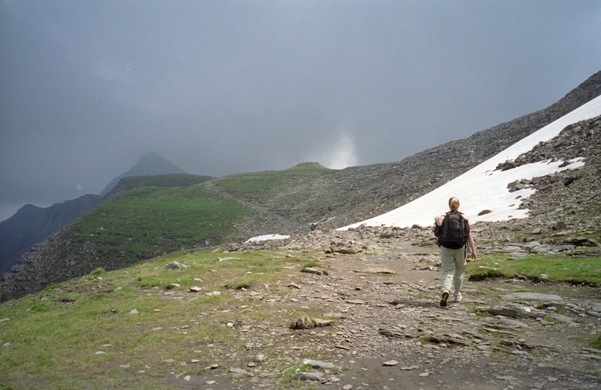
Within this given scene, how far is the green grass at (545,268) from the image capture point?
41.5ft

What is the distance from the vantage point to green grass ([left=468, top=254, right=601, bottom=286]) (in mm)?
12656

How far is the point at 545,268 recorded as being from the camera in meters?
14.0

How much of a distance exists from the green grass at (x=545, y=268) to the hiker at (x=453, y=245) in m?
4.17

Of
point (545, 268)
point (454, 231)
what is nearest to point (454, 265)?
point (454, 231)

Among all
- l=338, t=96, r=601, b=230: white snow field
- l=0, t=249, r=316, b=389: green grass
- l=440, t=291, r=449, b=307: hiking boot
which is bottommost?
l=0, t=249, r=316, b=389: green grass

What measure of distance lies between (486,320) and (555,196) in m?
24.2

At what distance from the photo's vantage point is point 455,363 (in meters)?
6.57

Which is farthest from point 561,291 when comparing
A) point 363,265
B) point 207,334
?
point 207,334

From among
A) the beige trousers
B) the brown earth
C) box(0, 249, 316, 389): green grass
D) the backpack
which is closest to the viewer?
the brown earth

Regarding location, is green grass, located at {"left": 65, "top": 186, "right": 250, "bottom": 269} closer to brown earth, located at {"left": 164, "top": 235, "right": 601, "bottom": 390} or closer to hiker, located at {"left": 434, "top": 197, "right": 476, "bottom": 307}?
brown earth, located at {"left": 164, "top": 235, "right": 601, "bottom": 390}

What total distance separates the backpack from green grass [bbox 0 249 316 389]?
18.9 feet

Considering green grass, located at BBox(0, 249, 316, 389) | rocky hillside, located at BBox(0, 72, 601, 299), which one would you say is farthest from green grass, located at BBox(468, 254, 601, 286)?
green grass, located at BBox(0, 249, 316, 389)

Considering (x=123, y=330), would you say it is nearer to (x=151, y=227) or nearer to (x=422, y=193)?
(x=422, y=193)

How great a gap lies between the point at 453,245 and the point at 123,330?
1097 cm
